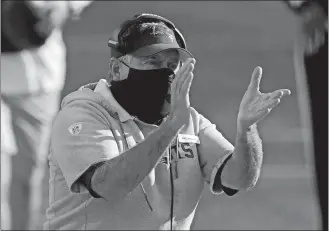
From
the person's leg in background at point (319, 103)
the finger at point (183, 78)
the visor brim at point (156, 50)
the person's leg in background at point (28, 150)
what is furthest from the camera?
the person's leg in background at point (319, 103)

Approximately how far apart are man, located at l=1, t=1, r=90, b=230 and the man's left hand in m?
2.16

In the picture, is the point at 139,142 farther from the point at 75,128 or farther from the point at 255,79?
the point at 255,79

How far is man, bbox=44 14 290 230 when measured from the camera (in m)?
4.60

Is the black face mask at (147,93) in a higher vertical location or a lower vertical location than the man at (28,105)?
higher

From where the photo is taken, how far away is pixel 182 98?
4.29 meters

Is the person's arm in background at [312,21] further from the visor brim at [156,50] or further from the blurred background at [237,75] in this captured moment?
the visor brim at [156,50]

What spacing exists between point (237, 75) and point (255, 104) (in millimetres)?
12445

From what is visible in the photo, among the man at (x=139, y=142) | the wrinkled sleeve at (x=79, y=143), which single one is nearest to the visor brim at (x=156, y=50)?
the man at (x=139, y=142)

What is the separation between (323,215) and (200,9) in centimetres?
1603

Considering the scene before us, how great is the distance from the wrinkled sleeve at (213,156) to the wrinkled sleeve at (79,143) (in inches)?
19.5

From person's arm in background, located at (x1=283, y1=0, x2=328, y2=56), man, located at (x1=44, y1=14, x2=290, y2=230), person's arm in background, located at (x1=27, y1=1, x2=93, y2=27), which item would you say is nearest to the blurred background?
person's arm in background, located at (x1=283, y1=0, x2=328, y2=56)

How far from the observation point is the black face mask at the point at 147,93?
4.78 m

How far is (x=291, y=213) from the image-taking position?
Answer: 8.80 meters

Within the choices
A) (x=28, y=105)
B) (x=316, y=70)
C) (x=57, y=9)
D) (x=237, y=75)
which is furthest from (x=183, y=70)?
(x=237, y=75)
